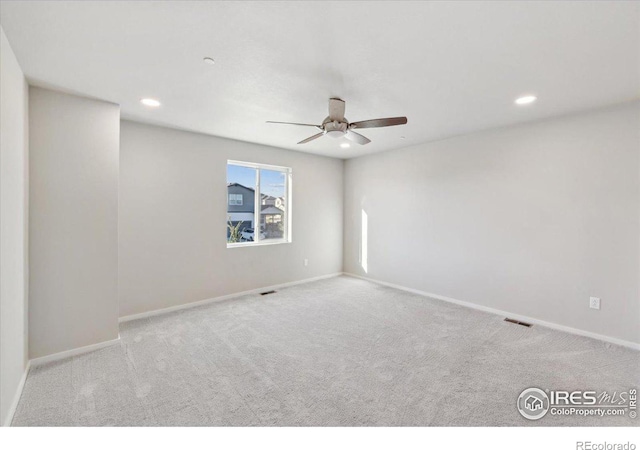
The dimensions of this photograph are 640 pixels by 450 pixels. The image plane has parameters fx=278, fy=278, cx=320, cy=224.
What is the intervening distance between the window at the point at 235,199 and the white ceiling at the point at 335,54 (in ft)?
5.17

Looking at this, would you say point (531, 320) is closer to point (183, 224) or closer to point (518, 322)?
point (518, 322)

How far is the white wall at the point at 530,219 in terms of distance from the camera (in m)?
2.85

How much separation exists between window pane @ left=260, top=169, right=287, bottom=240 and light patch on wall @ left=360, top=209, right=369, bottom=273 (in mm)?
1561

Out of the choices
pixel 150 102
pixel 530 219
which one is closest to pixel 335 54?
pixel 150 102

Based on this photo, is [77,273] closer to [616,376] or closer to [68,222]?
[68,222]

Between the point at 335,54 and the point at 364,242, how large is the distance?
13.0 feet

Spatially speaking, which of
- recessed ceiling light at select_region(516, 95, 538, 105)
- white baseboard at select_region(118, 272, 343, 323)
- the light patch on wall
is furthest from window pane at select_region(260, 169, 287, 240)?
recessed ceiling light at select_region(516, 95, 538, 105)

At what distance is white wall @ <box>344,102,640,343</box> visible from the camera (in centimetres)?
285

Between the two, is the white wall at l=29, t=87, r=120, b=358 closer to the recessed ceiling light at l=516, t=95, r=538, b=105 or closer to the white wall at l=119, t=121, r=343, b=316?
the white wall at l=119, t=121, r=343, b=316

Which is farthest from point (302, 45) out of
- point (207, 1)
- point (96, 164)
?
point (96, 164)

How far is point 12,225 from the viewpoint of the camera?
1950mm

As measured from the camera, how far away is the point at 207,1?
4.88 feet

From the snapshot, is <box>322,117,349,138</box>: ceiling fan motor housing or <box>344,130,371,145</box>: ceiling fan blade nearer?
<box>322,117,349,138</box>: ceiling fan motor housing

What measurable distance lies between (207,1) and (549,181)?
383 centimetres
